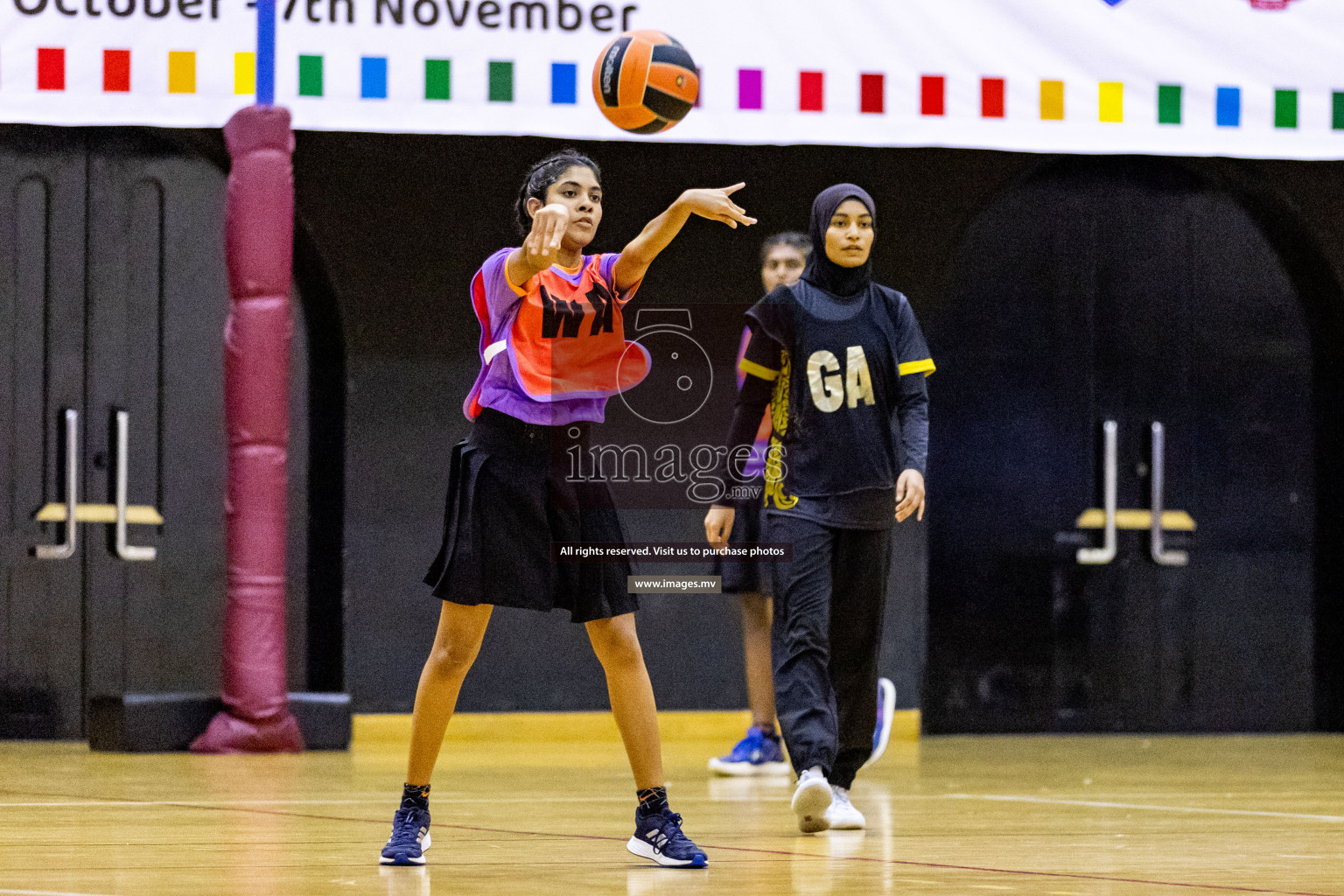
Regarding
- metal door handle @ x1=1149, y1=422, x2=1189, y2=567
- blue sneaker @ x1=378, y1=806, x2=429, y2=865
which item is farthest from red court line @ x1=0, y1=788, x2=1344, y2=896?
metal door handle @ x1=1149, y1=422, x2=1189, y2=567

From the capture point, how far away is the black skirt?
357cm

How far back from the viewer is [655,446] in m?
6.21

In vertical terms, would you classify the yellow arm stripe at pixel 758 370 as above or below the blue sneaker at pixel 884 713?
above

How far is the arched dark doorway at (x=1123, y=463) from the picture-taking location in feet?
24.6

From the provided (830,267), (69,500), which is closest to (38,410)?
(69,500)

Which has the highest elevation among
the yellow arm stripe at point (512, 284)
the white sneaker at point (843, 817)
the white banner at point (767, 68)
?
the white banner at point (767, 68)

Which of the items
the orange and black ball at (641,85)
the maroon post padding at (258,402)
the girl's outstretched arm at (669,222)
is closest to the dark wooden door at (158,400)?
the maroon post padding at (258,402)

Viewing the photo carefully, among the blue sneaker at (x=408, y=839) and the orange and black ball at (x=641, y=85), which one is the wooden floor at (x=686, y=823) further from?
the orange and black ball at (x=641, y=85)

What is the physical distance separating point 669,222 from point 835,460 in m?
1.08

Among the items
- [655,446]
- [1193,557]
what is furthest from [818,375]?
[1193,557]

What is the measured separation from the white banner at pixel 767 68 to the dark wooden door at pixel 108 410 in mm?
1031

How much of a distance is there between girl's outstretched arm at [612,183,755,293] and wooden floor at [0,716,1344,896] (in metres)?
1.22

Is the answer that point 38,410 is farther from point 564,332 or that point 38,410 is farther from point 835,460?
point 564,332

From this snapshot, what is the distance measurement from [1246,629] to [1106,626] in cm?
65
